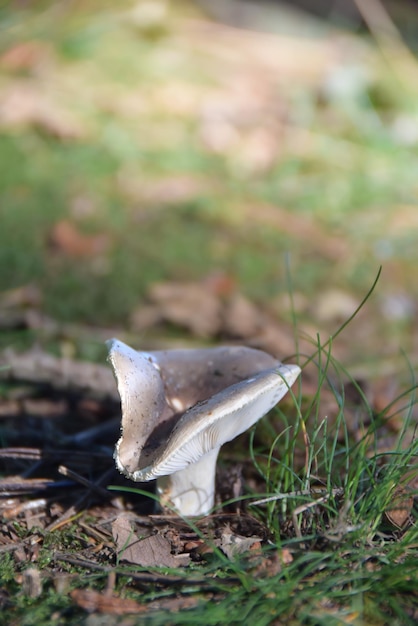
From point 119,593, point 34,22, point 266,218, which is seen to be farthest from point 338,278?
point 34,22

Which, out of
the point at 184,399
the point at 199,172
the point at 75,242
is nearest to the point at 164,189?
the point at 199,172

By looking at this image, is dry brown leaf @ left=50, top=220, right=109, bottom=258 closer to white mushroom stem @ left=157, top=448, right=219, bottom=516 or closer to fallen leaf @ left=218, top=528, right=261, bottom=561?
white mushroom stem @ left=157, top=448, right=219, bottom=516

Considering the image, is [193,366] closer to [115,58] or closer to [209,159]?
[209,159]

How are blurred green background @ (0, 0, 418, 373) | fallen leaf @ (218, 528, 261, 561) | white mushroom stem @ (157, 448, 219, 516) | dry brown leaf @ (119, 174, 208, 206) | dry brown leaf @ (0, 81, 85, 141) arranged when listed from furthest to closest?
dry brown leaf @ (0, 81, 85, 141) → dry brown leaf @ (119, 174, 208, 206) → blurred green background @ (0, 0, 418, 373) → white mushroom stem @ (157, 448, 219, 516) → fallen leaf @ (218, 528, 261, 561)

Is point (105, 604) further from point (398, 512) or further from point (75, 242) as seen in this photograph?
point (75, 242)

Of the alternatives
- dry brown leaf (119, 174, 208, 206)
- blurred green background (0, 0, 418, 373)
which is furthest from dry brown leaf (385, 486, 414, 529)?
dry brown leaf (119, 174, 208, 206)

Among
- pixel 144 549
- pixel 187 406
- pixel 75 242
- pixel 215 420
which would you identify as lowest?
pixel 75 242

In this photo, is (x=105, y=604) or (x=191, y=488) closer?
(x=105, y=604)
